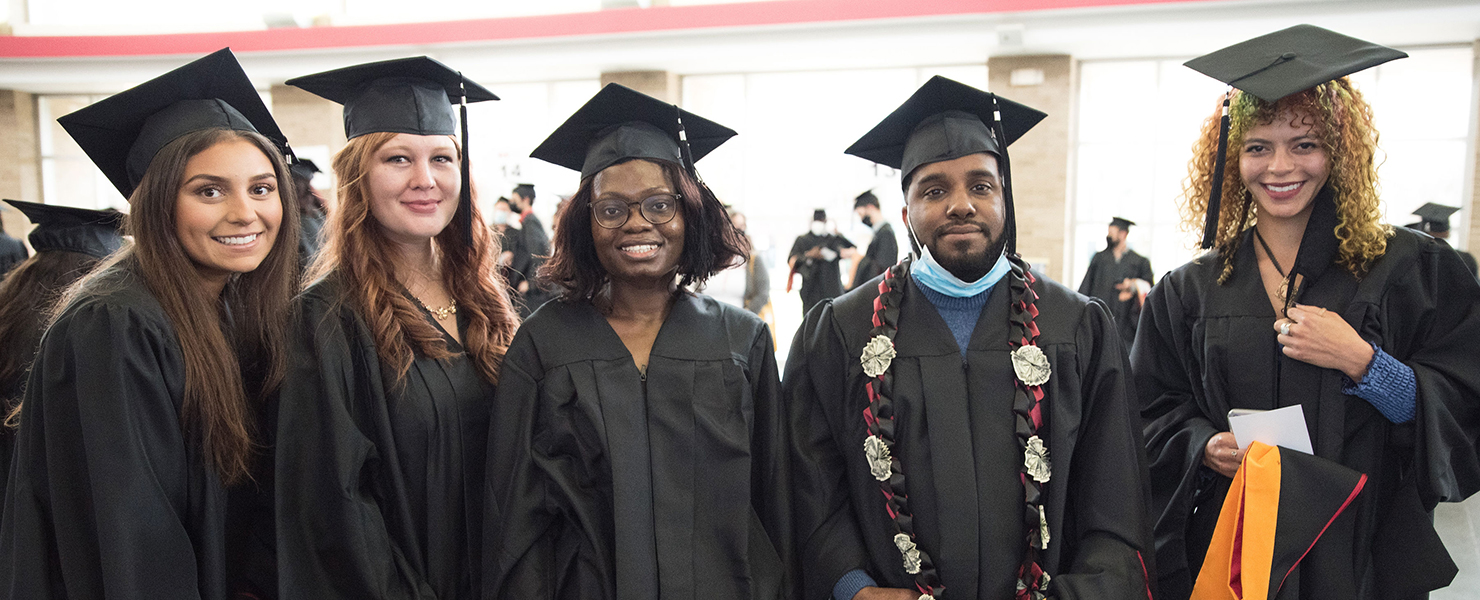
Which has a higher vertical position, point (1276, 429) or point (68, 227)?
point (68, 227)

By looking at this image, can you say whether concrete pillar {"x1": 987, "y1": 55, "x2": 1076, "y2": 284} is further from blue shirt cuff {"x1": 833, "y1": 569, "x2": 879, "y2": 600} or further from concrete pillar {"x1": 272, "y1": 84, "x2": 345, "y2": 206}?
concrete pillar {"x1": 272, "y1": 84, "x2": 345, "y2": 206}

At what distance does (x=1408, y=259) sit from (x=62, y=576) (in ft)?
10.2

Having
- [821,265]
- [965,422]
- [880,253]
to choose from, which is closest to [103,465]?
[965,422]

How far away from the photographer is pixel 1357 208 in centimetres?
208

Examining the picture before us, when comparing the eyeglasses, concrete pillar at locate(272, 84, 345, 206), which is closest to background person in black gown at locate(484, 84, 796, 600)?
the eyeglasses

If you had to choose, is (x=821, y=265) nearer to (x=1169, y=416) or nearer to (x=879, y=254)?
(x=879, y=254)

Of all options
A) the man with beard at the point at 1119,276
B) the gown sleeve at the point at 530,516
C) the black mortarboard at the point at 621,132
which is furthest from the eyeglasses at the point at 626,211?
the man with beard at the point at 1119,276

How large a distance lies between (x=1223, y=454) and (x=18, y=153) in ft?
59.6

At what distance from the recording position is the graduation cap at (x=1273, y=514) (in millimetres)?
1954

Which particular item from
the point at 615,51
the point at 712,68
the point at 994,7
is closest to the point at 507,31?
the point at 615,51

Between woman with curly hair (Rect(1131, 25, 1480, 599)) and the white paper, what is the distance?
0.07 feet

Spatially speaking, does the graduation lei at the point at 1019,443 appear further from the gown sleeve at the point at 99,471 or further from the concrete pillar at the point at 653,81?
the concrete pillar at the point at 653,81

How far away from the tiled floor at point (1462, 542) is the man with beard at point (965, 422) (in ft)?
9.64

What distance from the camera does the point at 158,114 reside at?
1994mm
